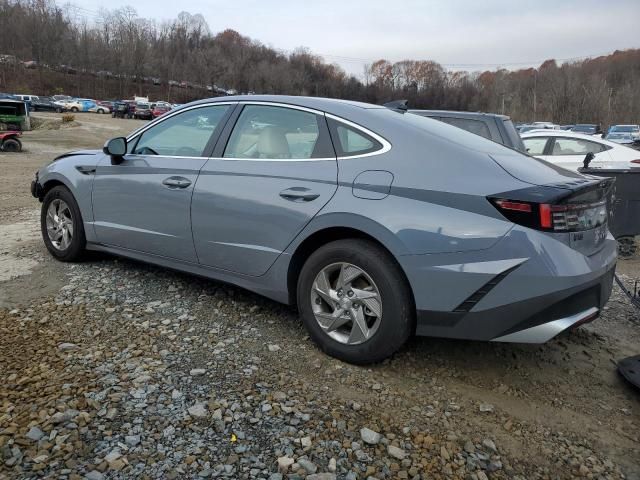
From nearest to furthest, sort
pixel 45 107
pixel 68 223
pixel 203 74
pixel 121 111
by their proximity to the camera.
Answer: pixel 68 223 < pixel 121 111 < pixel 45 107 < pixel 203 74

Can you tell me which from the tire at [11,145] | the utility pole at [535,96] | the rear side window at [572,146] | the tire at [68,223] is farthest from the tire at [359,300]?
the utility pole at [535,96]

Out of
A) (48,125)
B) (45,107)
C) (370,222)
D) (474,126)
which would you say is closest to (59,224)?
(370,222)

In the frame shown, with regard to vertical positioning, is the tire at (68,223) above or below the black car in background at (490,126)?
below

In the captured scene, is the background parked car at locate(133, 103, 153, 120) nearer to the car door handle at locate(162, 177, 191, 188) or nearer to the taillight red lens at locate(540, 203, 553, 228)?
the car door handle at locate(162, 177, 191, 188)

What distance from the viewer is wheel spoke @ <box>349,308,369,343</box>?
3113mm

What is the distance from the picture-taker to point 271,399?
283 cm

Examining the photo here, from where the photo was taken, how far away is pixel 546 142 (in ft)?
30.7

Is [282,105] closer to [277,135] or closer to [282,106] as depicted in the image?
[282,106]

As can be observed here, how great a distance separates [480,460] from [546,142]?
320 inches

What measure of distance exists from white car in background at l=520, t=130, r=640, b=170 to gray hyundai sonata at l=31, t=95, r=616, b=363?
6.34 m

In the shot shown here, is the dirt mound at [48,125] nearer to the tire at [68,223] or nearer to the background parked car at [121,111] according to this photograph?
the background parked car at [121,111]

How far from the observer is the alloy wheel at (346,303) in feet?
10.1

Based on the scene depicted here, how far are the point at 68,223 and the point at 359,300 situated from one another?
3228 mm

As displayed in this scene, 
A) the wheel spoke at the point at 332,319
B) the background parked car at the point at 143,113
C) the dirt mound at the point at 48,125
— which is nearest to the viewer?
the wheel spoke at the point at 332,319
